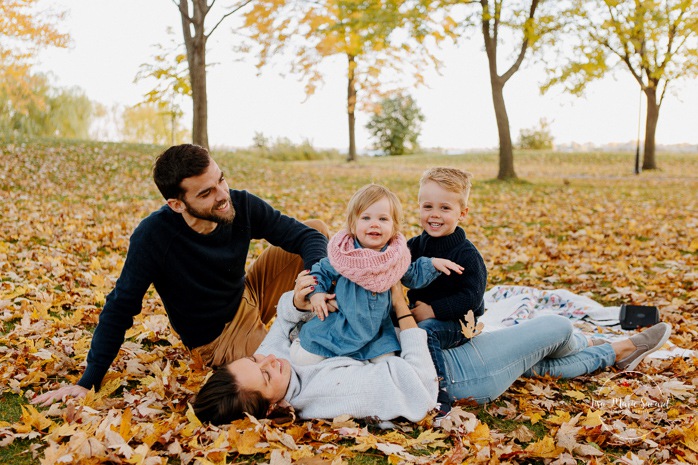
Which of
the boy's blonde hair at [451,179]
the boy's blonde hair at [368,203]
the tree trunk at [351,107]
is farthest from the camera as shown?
the tree trunk at [351,107]

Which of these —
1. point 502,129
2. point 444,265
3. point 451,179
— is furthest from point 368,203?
point 502,129

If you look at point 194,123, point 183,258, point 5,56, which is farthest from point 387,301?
point 5,56

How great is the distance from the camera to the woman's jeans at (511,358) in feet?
11.4

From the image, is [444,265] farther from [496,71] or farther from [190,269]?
[496,71]

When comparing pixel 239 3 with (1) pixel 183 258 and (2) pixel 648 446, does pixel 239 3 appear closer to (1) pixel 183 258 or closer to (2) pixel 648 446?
(1) pixel 183 258

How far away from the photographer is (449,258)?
364 centimetres

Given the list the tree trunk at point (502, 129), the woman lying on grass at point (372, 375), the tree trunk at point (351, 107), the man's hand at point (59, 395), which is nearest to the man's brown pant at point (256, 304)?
the woman lying on grass at point (372, 375)

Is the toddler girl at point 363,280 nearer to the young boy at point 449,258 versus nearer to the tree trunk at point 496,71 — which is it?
the young boy at point 449,258

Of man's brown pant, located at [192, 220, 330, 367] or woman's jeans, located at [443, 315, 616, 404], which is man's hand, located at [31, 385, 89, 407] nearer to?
man's brown pant, located at [192, 220, 330, 367]

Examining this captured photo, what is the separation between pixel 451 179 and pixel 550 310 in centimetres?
239

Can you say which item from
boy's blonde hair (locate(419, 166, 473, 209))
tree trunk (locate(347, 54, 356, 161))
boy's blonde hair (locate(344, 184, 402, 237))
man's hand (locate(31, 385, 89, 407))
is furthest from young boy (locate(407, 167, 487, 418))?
tree trunk (locate(347, 54, 356, 161))

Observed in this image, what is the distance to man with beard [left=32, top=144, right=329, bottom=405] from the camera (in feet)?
11.1

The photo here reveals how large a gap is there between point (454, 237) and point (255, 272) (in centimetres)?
160

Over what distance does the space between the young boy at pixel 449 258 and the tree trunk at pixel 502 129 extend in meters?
13.4
